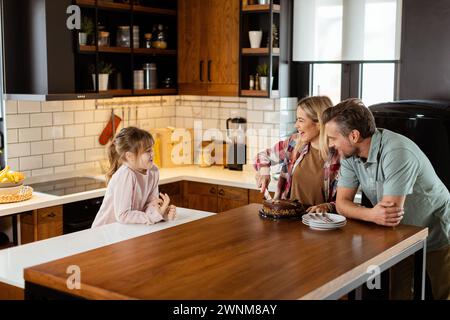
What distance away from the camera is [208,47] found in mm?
5500

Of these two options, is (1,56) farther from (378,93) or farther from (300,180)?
(378,93)

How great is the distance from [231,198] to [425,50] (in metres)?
1.83

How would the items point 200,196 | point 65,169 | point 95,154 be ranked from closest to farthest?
point 65,169, point 200,196, point 95,154

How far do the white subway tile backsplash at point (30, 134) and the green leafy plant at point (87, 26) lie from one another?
84cm

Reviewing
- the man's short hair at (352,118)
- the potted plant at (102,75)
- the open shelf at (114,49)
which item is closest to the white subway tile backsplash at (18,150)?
the potted plant at (102,75)

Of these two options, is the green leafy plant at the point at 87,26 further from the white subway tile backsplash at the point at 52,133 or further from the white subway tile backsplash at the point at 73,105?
the white subway tile backsplash at the point at 52,133

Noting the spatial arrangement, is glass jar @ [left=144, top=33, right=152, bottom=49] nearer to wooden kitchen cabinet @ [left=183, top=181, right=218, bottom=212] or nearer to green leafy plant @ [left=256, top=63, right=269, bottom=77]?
green leafy plant @ [left=256, top=63, right=269, bottom=77]

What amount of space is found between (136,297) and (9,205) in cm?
237

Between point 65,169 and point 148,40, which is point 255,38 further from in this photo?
point 65,169

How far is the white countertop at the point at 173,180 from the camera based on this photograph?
4.06 m

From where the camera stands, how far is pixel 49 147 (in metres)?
5.00

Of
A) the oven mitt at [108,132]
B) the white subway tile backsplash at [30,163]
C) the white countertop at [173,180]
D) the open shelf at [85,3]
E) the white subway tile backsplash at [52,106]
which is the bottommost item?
the white countertop at [173,180]

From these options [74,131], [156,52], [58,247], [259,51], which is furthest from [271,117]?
[58,247]

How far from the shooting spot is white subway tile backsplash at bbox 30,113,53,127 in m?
4.85
